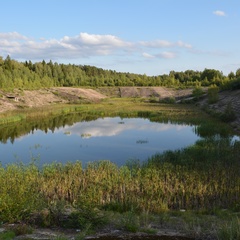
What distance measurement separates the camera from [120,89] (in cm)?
12494

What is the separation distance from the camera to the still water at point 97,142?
1093 inches

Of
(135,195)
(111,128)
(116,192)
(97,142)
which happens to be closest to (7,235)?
→ (116,192)

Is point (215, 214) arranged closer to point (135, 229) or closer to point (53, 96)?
point (135, 229)

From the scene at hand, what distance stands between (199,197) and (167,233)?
5286 mm

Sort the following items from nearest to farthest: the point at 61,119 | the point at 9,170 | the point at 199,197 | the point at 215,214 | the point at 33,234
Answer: the point at 33,234 < the point at 215,214 < the point at 199,197 < the point at 9,170 < the point at 61,119

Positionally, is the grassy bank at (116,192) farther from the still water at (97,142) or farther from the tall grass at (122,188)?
the still water at (97,142)

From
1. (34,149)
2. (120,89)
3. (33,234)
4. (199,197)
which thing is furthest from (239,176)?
(120,89)

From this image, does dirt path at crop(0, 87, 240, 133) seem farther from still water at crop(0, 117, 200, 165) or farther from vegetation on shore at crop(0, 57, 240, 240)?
vegetation on shore at crop(0, 57, 240, 240)

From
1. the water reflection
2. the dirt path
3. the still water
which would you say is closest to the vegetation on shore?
the still water

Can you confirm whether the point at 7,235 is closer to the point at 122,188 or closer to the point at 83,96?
the point at 122,188

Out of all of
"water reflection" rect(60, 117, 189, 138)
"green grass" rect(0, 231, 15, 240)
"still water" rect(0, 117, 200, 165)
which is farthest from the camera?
"water reflection" rect(60, 117, 189, 138)

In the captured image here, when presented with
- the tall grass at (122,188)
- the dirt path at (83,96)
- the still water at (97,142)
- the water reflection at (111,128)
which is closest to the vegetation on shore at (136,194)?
the tall grass at (122,188)

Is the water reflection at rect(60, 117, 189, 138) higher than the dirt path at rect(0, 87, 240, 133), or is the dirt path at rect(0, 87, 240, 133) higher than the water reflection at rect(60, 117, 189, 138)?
the dirt path at rect(0, 87, 240, 133)

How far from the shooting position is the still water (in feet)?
91.1
